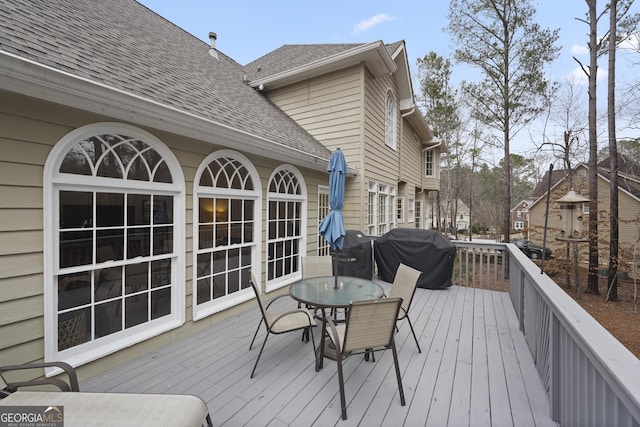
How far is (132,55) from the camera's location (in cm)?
379

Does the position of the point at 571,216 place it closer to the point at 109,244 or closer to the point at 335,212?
the point at 335,212

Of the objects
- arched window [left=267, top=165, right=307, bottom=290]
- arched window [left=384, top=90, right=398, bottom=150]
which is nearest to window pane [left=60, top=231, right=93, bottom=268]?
arched window [left=267, top=165, right=307, bottom=290]

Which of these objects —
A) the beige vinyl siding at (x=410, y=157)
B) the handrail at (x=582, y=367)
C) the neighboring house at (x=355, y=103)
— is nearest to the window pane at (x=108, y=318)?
the handrail at (x=582, y=367)

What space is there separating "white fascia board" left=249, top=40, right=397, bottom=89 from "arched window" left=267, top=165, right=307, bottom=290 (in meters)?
3.05

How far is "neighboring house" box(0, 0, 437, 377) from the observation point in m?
2.22

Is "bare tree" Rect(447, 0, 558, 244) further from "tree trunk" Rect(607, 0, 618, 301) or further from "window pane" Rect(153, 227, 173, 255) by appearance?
"window pane" Rect(153, 227, 173, 255)

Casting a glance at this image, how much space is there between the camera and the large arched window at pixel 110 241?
245 centimetres

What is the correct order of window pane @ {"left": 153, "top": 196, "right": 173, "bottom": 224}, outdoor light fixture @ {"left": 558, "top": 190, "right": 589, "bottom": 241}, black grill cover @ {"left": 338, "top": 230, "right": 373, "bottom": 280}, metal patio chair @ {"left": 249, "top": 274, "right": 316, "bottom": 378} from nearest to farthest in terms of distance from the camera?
metal patio chair @ {"left": 249, "top": 274, "right": 316, "bottom": 378}
window pane @ {"left": 153, "top": 196, "right": 173, "bottom": 224}
outdoor light fixture @ {"left": 558, "top": 190, "right": 589, "bottom": 241}
black grill cover @ {"left": 338, "top": 230, "right": 373, "bottom": 280}

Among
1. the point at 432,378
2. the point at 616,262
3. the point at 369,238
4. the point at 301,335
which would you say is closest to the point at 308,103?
the point at 369,238

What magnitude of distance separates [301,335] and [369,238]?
124 inches

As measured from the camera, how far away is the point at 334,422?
2.03 m

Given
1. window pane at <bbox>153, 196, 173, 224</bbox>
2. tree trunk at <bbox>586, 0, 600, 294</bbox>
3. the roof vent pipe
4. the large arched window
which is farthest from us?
tree trunk at <bbox>586, 0, 600, 294</bbox>

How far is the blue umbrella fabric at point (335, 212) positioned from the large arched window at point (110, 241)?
6.01ft

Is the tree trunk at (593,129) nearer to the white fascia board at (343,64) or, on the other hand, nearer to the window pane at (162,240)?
the white fascia board at (343,64)
